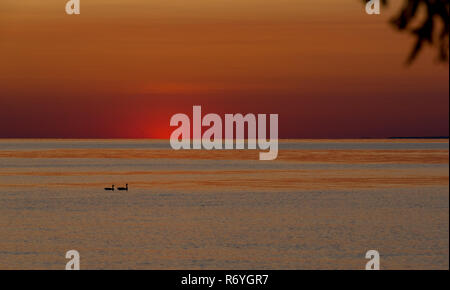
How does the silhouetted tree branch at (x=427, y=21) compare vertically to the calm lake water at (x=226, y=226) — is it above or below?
above

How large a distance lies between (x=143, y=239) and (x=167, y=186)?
137 ft

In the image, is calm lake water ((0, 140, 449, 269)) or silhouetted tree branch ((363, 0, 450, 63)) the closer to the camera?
silhouetted tree branch ((363, 0, 450, 63))

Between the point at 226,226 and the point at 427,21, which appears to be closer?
the point at 427,21

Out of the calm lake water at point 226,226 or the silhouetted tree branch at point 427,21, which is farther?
the calm lake water at point 226,226

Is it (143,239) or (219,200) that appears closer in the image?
(143,239)

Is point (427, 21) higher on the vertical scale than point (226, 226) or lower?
higher

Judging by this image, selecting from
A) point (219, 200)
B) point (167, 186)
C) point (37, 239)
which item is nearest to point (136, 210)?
point (219, 200)

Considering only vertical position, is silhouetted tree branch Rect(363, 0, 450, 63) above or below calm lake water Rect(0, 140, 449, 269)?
above
